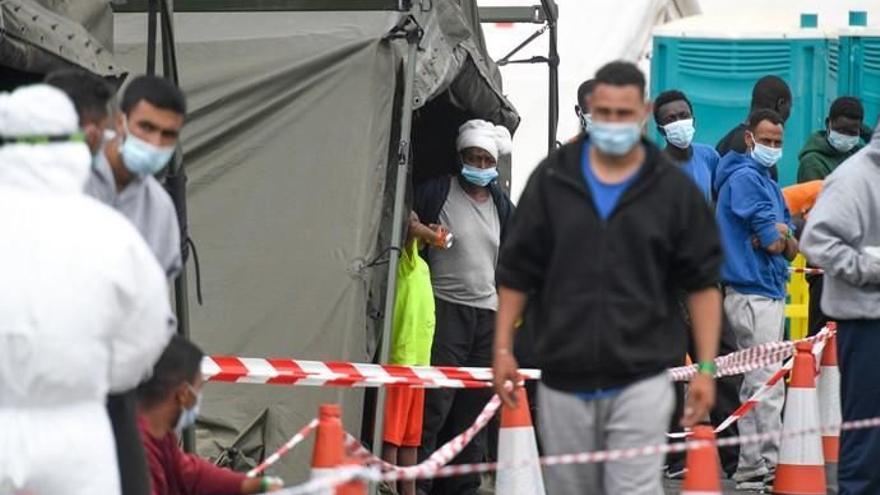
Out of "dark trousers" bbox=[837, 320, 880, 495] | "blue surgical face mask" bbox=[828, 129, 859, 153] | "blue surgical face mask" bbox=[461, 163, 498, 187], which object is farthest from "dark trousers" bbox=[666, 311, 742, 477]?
"dark trousers" bbox=[837, 320, 880, 495]

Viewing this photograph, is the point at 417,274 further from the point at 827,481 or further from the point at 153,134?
the point at 153,134

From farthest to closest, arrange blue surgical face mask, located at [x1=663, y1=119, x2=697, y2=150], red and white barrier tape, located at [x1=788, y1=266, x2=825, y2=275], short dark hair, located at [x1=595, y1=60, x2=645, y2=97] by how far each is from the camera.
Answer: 1. red and white barrier tape, located at [x1=788, y1=266, x2=825, y2=275]
2. blue surgical face mask, located at [x1=663, y1=119, x2=697, y2=150]
3. short dark hair, located at [x1=595, y1=60, x2=645, y2=97]

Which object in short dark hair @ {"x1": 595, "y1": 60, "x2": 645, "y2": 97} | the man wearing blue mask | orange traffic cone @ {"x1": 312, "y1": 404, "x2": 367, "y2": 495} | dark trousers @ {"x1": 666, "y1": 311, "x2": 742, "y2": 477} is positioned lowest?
dark trousers @ {"x1": 666, "y1": 311, "x2": 742, "y2": 477}

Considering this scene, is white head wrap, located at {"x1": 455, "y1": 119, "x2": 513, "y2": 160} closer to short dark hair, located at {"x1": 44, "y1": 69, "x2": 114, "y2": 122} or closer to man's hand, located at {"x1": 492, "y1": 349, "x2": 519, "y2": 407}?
man's hand, located at {"x1": 492, "y1": 349, "x2": 519, "y2": 407}

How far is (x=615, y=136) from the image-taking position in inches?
269

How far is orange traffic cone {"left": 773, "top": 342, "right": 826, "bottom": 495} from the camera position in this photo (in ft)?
34.0

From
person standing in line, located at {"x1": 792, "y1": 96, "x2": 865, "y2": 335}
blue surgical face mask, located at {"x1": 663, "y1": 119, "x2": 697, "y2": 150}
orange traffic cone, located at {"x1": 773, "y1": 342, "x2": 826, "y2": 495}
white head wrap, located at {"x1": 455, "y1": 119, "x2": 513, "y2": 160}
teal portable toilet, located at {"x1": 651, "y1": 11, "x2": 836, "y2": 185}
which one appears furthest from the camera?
teal portable toilet, located at {"x1": 651, "y1": 11, "x2": 836, "y2": 185}

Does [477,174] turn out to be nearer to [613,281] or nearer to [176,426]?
[176,426]

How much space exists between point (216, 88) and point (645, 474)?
174 inches

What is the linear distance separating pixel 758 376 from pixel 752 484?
0.59 metres

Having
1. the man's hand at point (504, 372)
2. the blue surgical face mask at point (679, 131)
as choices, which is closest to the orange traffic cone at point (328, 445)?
the man's hand at point (504, 372)

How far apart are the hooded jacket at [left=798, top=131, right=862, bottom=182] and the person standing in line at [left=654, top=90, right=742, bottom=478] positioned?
1.23 m

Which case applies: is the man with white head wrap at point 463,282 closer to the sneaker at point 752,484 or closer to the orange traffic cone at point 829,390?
the sneaker at point 752,484

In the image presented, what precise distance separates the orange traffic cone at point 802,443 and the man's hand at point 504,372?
342 cm
